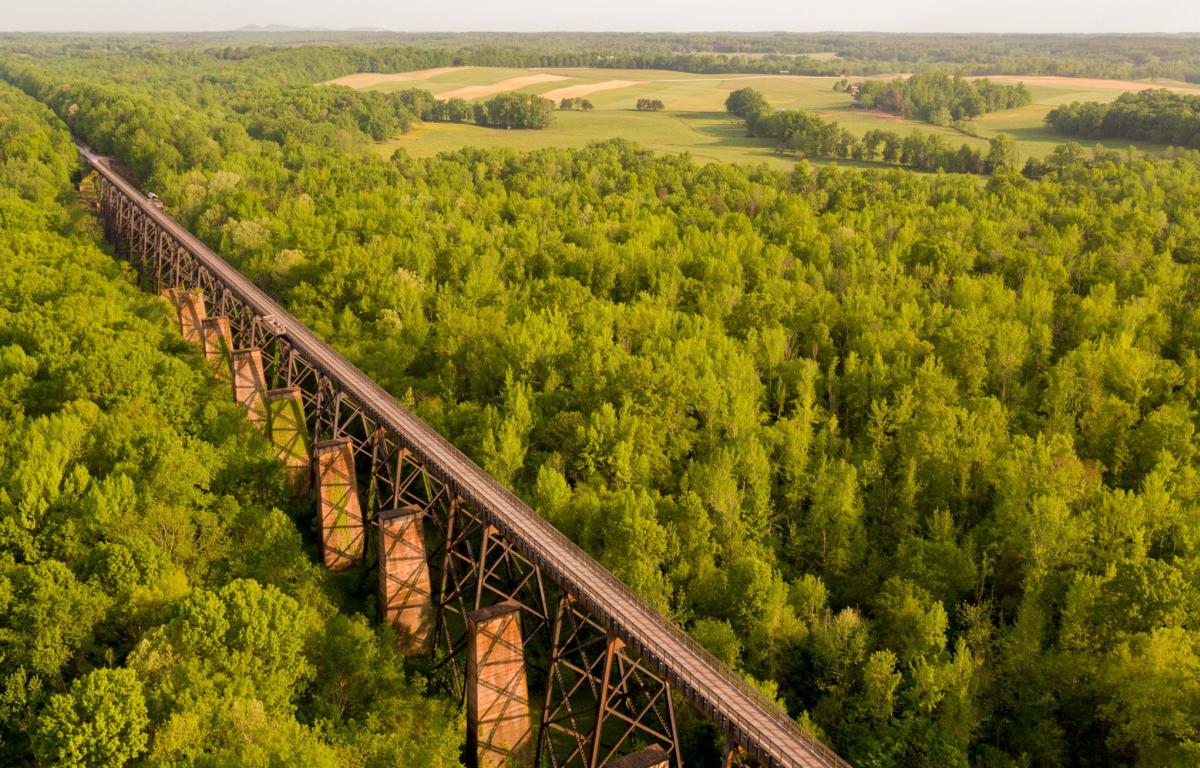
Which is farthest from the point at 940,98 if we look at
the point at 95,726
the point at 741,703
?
the point at 95,726

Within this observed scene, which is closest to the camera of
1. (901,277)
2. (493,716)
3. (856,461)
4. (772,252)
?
(493,716)

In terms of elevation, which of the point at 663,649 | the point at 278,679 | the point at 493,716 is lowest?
the point at 493,716

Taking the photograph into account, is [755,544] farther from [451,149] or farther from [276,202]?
[451,149]

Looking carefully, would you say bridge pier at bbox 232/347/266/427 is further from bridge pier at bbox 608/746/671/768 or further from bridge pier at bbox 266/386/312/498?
bridge pier at bbox 608/746/671/768

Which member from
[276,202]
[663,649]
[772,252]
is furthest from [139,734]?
[276,202]

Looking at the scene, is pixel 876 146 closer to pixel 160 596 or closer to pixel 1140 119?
pixel 1140 119

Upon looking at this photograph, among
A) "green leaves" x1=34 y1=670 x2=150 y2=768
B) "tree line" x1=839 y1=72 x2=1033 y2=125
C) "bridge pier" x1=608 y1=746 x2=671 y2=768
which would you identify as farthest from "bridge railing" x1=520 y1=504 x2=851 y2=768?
"tree line" x1=839 y1=72 x2=1033 y2=125

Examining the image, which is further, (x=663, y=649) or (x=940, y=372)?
(x=940, y=372)
